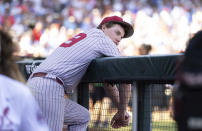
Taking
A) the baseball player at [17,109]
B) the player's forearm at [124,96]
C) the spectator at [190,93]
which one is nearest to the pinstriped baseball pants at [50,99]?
the player's forearm at [124,96]

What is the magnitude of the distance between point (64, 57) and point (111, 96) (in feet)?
1.98

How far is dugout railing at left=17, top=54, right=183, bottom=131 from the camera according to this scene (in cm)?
276

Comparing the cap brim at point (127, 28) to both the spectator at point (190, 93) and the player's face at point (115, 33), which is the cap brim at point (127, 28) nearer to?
the player's face at point (115, 33)

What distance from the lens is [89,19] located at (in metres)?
14.9

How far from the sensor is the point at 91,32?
11.4 feet

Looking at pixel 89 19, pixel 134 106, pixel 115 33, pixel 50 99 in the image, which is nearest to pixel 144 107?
pixel 134 106

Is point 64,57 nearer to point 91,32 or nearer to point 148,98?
point 91,32

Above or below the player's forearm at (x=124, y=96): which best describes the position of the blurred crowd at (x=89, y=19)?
above

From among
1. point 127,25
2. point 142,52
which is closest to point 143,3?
point 142,52

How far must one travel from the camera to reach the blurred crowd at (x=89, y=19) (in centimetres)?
1300

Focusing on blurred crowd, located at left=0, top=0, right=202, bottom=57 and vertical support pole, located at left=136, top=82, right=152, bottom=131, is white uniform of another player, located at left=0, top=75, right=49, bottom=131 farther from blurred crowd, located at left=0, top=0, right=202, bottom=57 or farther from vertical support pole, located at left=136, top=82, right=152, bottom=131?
blurred crowd, located at left=0, top=0, right=202, bottom=57

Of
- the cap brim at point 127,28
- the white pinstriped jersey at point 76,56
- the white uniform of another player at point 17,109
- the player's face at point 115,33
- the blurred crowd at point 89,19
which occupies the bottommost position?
the white uniform of another player at point 17,109

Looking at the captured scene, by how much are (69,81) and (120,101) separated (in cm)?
50

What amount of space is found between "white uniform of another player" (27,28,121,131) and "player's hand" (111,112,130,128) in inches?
10.8
